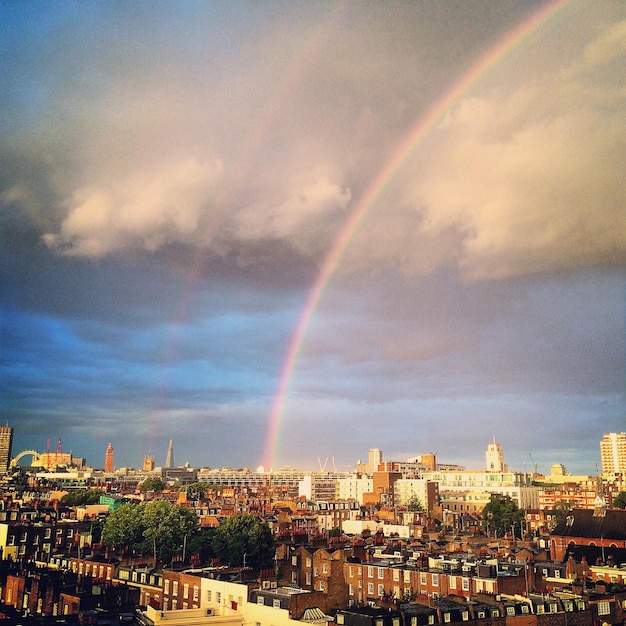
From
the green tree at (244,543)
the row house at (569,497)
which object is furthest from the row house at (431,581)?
the row house at (569,497)

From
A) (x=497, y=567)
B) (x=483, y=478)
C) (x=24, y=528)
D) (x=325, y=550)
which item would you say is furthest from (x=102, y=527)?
(x=483, y=478)

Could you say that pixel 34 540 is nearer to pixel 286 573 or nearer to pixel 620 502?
pixel 286 573

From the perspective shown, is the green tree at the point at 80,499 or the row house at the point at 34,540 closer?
the row house at the point at 34,540

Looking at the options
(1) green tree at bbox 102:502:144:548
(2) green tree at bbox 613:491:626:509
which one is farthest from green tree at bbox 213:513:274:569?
(2) green tree at bbox 613:491:626:509

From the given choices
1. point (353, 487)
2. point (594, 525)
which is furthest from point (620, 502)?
point (353, 487)

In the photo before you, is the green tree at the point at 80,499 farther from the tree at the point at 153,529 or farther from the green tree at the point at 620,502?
the green tree at the point at 620,502
